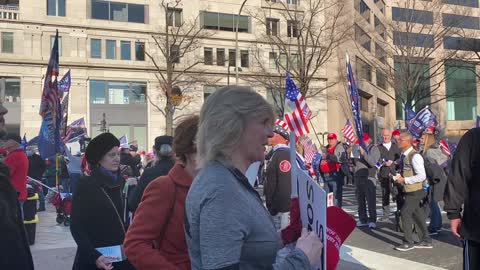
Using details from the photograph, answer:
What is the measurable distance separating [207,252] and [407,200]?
22.8 ft

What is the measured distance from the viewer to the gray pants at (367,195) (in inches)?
409

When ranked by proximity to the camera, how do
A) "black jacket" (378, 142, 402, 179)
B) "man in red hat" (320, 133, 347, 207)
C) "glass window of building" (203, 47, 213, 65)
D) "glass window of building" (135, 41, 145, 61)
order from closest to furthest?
"black jacket" (378, 142, 402, 179) < "man in red hat" (320, 133, 347, 207) < "glass window of building" (135, 41, 145, 61) < "glass window of building" (203, 47, 213, 65)

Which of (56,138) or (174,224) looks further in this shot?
(56,138)

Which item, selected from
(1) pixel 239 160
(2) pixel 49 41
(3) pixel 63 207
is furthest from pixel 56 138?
(2) pixel 49 41

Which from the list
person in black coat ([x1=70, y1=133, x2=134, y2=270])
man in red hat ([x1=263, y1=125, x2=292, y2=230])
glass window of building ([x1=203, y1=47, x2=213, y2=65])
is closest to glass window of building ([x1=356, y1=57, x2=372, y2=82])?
glass window of building ([x1=203, y1=47, x2=213, y2=65])

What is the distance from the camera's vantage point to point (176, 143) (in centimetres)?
296

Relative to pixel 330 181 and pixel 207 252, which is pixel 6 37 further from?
pixel 207 252

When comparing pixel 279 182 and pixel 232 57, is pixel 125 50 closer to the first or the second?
pixel 232 57

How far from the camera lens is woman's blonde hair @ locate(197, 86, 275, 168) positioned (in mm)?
1979

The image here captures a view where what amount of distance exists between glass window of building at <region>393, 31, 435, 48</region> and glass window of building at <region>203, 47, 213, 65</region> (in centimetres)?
1728

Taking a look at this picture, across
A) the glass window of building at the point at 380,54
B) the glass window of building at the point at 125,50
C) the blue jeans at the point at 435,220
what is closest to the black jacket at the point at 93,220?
the blue jeans at the point at 435,220

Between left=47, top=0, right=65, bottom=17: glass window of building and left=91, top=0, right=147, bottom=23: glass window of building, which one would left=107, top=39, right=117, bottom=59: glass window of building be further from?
left=47, top=0, right=65, bottom=17: glass window of building

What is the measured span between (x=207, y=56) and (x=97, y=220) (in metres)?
40.0

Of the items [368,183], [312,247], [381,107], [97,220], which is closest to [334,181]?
[368,183]
